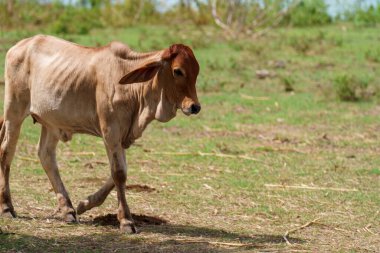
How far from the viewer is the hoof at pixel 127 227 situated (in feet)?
23.2

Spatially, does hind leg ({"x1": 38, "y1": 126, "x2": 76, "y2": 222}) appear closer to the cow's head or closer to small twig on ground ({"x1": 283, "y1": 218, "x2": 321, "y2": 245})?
the cow's head

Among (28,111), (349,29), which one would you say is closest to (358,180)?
(28,111)

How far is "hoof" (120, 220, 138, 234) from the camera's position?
7.07 m

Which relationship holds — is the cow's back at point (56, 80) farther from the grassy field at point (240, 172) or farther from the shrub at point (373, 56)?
the shrub at point (373, 56)

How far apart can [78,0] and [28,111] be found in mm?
17120

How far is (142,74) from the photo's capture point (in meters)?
7.04

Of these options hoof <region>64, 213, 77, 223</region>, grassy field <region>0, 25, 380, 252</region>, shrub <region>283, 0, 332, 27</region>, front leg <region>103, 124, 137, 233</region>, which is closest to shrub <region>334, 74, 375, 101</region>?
grassy field <region>0, 25, 380, 252</region>

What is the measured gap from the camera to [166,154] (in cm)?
1084

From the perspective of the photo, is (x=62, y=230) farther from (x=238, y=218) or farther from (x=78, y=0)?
(x=78, y=0)

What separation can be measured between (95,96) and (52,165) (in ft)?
2.94

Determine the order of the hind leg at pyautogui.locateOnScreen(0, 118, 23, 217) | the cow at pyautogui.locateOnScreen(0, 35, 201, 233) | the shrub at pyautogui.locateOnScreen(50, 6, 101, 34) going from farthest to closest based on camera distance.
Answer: the shrub at pyautogui.locateOnScreen(50, 6, 101, 34), the hind leg at pyautogui.locateOnScreen(0, 118, 23, 217), the cow at pyautogui.locateOnScreen(0, 35, 201, 233)

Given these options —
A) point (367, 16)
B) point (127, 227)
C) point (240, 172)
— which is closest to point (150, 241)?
point (127, 227)

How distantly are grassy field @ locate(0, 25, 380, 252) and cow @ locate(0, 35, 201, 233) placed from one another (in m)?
0.44

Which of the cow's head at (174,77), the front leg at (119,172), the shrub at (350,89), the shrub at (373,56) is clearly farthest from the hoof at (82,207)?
the shrub at (373,56)
